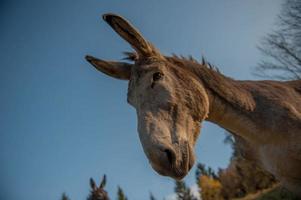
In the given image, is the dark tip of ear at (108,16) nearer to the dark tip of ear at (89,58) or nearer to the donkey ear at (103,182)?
the dark tip of ear at (89,58)

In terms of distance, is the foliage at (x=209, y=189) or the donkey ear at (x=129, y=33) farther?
the foliage at (x=209, y=189)

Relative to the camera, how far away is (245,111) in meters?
3.72

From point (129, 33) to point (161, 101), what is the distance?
2.69ft

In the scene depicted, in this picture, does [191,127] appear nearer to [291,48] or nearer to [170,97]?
[170,97]

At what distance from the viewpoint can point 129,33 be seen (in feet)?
9.97

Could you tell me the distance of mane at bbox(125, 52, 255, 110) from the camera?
3.62 meters

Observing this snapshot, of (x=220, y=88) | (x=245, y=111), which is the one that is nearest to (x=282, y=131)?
(x=245, y=111)

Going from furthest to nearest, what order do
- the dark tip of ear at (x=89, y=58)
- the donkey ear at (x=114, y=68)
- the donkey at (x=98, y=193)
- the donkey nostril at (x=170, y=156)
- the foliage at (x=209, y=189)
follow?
the foliage at (x=209, y=189) → the donkey at (x=98, y=193) → the dark tip of ear at (x=89, y=58) → the donkey ear at (x=114, y=68) → the donkey nostril at (x=170, y=156)

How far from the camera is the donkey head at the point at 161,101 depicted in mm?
2334

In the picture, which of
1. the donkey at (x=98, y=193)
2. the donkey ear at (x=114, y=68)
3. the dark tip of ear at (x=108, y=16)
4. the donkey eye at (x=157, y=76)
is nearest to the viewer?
the dark tip of ear at (x=108, y=16)

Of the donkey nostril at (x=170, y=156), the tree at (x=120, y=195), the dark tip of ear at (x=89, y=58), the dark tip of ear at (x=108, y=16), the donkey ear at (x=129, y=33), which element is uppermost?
the tree at (x=120, y=195)

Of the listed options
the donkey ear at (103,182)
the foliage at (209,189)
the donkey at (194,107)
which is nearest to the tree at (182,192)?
the foliage at (209,189)

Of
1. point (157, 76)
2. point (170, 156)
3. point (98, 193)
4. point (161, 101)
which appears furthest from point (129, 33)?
point (98, 193)

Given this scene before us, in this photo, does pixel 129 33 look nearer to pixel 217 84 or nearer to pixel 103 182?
pixel 217 84
